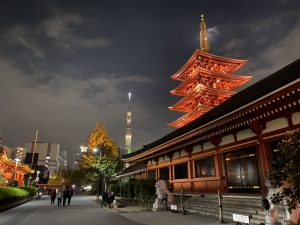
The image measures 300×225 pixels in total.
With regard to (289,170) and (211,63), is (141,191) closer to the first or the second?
(289,170)

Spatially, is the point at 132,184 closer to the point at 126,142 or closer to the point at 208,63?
the point at 208,63

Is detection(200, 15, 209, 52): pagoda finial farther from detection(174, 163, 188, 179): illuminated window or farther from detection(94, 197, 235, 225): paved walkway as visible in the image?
detection(94, 197, 235, 225): paved walkway

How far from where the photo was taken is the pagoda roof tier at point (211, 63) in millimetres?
32688

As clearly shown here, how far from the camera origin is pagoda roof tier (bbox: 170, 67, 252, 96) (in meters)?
31.3

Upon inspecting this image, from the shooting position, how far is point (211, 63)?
33.9 m

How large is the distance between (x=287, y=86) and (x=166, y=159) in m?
15.8

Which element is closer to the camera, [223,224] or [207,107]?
[223,224]

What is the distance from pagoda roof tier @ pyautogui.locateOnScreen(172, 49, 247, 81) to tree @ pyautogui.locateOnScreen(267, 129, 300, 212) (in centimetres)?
2856

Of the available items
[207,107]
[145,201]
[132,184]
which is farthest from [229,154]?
[207,107]

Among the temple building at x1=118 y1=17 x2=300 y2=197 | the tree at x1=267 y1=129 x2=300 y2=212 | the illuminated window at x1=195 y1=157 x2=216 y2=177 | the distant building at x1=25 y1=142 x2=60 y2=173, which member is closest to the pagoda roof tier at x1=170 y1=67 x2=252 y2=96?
the temple building at x1=118 y1=17 x2=300 y2=197

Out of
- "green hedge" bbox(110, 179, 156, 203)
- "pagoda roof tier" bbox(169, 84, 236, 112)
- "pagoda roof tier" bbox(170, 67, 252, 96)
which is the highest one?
"pagoda roof tier" bbox(170, 67, 252, 96)

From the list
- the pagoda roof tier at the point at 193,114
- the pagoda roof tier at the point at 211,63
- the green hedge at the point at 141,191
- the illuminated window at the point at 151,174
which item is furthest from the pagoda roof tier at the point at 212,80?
the green hedge at the point at 141,191

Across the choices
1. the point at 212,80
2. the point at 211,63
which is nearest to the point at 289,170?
the point at 212,80

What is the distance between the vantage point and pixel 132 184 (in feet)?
77.2
